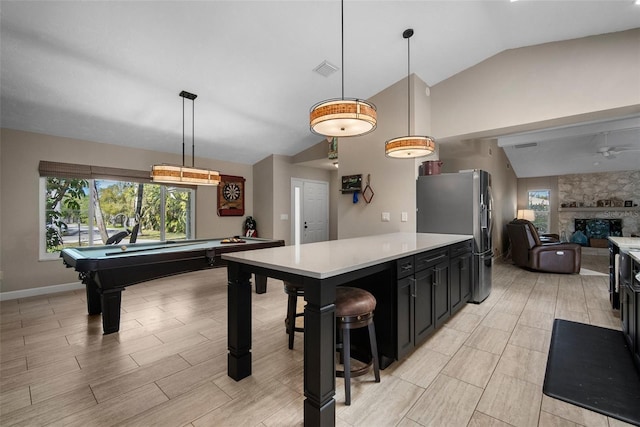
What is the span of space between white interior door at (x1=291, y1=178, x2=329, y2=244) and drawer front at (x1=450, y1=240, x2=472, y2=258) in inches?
174

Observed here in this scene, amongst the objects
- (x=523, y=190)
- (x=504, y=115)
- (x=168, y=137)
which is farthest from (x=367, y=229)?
(x=523, y=190)

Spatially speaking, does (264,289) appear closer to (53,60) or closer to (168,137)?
(168,137)

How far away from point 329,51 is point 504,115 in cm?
258

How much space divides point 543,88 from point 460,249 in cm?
248

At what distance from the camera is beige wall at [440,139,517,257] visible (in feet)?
19.3

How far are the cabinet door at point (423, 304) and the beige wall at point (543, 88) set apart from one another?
9.30ft

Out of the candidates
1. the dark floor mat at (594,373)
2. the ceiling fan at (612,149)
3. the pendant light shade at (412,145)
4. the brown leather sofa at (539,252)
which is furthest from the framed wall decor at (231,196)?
the ceiling fan at (612,149)

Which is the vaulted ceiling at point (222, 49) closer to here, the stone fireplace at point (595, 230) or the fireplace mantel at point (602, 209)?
the fireplace mantel at point (602, 209)

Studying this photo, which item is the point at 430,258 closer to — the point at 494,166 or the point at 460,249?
the point at 460,249

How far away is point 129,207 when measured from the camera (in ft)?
17.0

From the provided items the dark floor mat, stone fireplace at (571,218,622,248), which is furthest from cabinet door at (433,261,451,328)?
stone fireplace at (571,218,622,248)

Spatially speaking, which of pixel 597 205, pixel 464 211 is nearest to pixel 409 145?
pixel 464 211

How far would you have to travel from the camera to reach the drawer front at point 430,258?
2.29 meters

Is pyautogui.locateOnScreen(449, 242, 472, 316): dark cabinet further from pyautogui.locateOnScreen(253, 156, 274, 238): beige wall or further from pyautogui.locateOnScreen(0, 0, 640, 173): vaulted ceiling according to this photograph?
pyautogui.locateOnScreen(253, 156, 274, 238): beige wall
